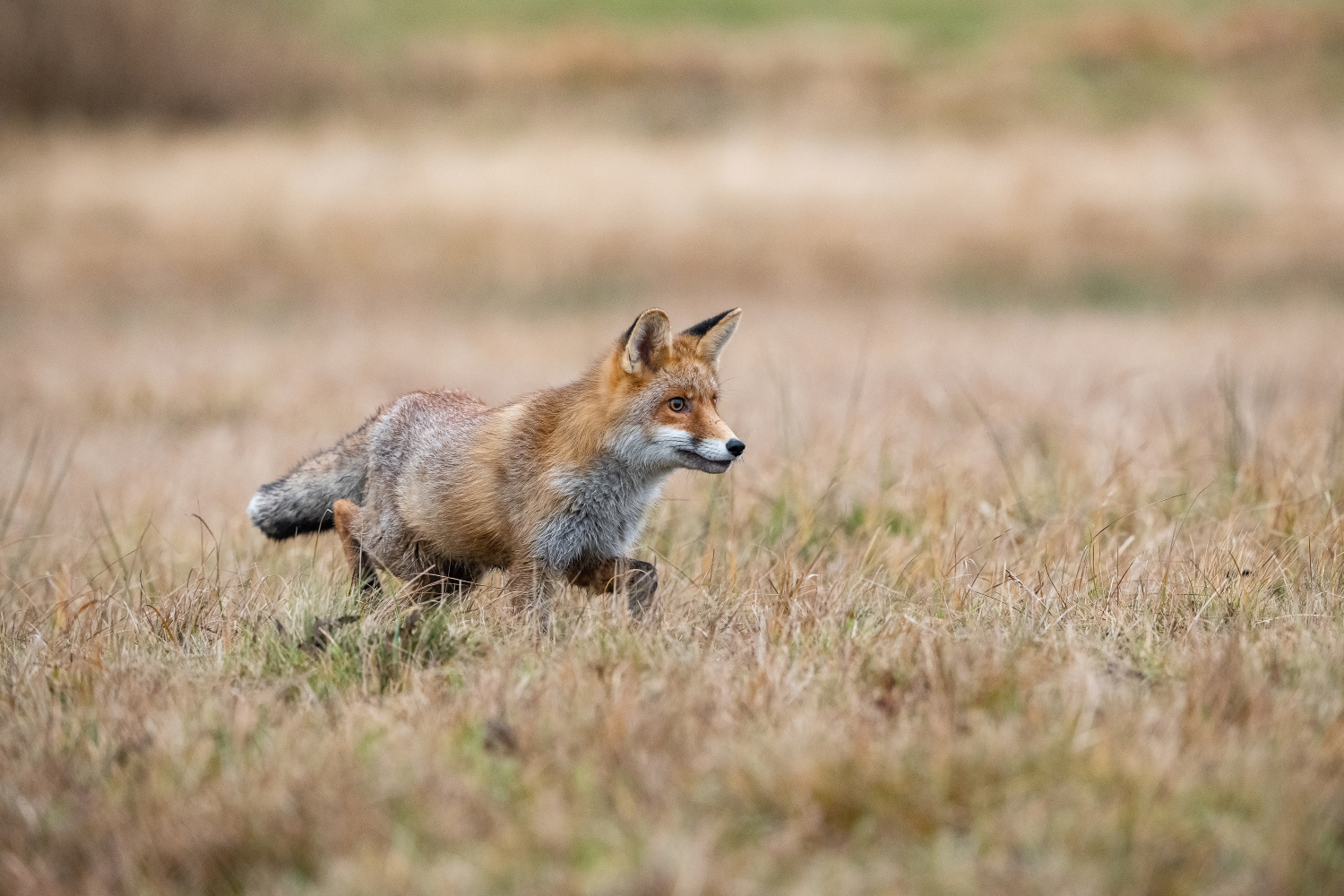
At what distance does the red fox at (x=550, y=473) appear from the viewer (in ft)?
12.5

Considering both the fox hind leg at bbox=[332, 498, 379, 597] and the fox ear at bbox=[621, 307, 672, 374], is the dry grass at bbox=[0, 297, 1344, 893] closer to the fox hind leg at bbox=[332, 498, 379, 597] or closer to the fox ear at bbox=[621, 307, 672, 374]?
the fox hind leg at bbox=[332, 498, 379, 597]

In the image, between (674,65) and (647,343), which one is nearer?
(647,343)

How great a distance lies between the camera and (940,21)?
27719 mm

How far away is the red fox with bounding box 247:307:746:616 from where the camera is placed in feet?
12.5

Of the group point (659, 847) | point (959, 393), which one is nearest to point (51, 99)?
point (959, 393)

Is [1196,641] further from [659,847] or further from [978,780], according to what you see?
[659,847]

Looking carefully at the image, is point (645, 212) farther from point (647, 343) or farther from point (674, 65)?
point (647, 343)

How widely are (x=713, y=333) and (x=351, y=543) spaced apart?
5.07ft

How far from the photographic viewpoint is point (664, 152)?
21453mm

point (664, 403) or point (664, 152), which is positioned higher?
point (664, 152)

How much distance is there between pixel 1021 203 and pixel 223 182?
13779 millimetres

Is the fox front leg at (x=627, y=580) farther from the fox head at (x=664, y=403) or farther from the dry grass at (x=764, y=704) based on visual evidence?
the fox head at (x=664, y=403)

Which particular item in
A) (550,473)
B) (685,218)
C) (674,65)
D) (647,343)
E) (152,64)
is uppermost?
(674,65)

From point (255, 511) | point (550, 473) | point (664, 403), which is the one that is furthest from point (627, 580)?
point (255, 511)
